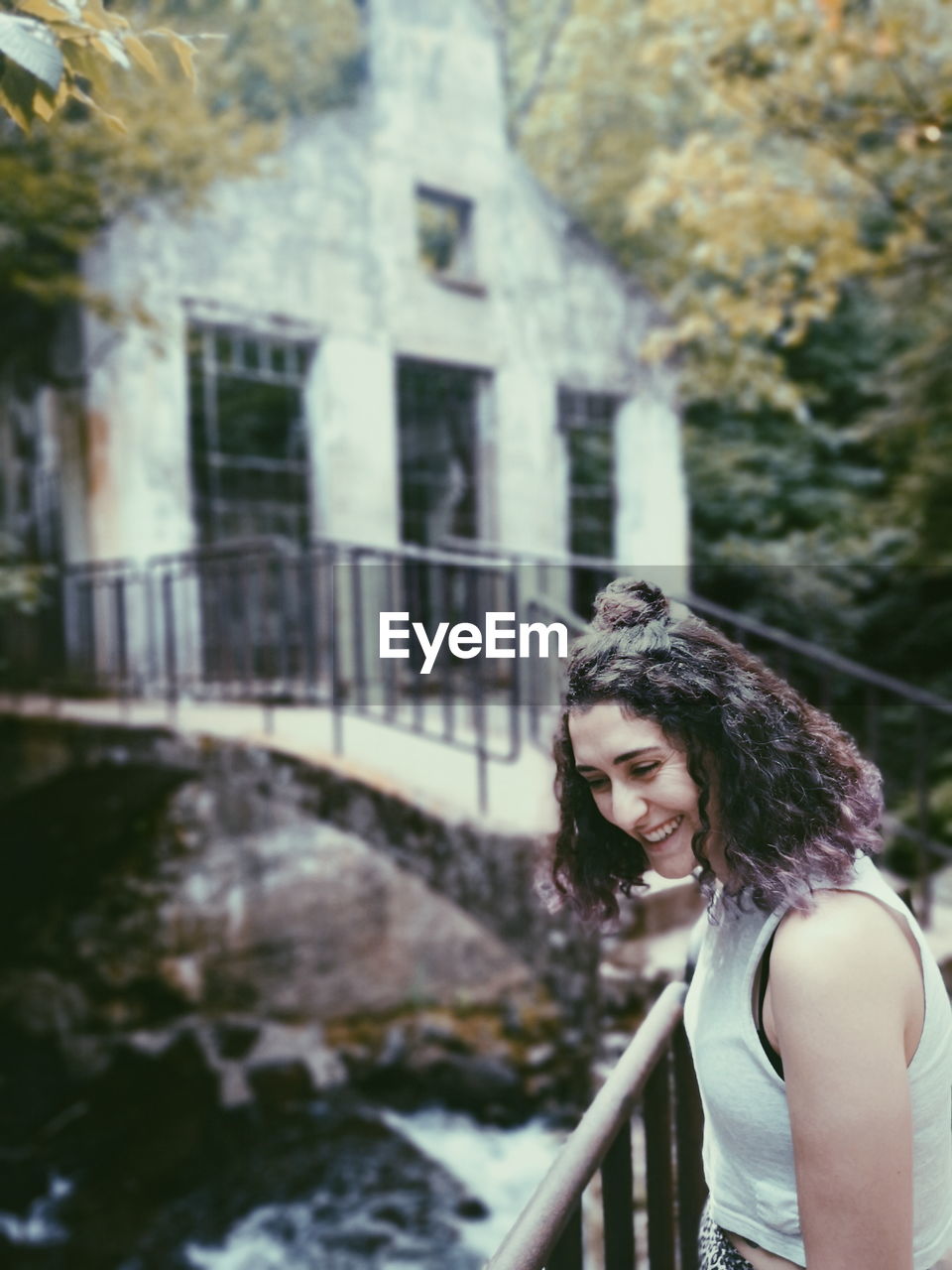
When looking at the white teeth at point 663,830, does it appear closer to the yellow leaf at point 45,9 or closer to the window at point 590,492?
the yellow leaf at point 45,9

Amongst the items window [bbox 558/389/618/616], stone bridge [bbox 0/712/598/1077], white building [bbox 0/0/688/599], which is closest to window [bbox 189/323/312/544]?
white building [bbox 0/0/688/599]

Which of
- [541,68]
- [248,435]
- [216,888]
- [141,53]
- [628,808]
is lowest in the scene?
[216,888]

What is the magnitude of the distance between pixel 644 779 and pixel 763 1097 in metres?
0.39

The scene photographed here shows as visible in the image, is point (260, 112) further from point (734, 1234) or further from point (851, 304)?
point (734, 1234)

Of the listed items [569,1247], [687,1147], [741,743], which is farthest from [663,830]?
[687,1147]

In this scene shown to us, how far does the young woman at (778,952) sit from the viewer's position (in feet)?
3.61

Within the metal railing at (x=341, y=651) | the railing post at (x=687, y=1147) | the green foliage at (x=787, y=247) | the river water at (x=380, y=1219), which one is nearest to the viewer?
the railing post at (x=687, y=1147)

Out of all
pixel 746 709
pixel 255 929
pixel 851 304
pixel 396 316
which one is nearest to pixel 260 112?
pixel 396 316

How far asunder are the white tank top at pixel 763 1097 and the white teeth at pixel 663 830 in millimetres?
128

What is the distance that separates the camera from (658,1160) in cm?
184

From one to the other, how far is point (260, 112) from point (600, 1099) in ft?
56.1

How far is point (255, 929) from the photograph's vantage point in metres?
10.2

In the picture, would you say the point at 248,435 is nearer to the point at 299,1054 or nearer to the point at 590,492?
the point at 590,492

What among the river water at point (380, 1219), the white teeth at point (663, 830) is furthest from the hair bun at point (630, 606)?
the river water at point (380, 1219)
